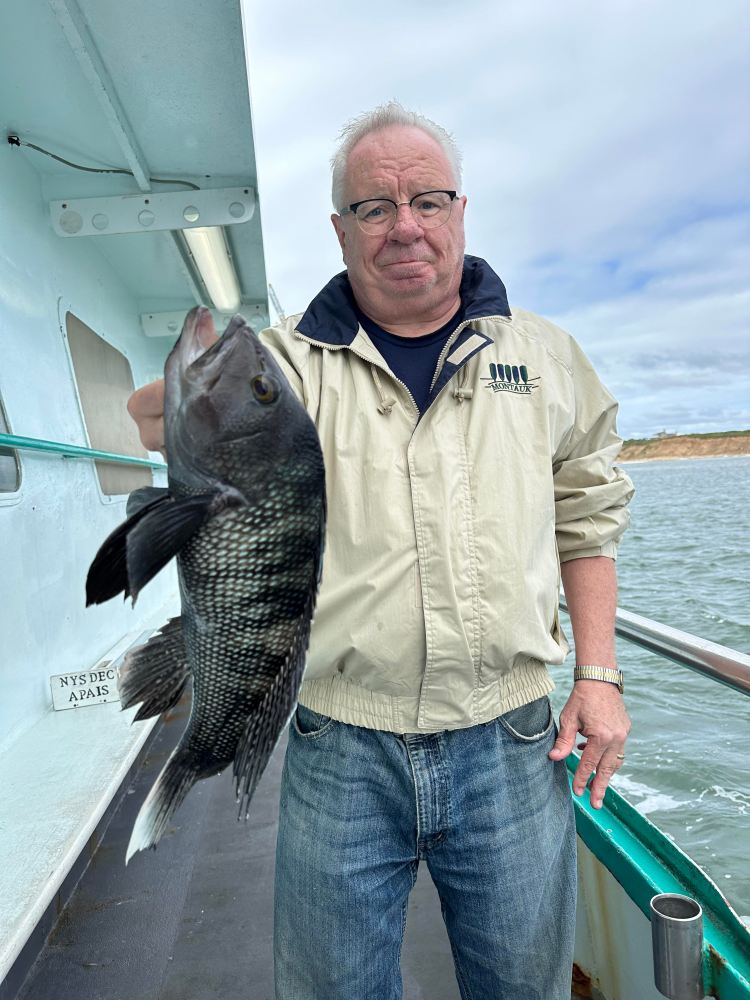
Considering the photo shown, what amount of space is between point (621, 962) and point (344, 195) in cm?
241

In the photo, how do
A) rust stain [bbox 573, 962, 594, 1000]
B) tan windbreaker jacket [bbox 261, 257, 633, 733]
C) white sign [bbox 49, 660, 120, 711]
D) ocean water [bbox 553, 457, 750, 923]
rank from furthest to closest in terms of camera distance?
1. ocean water [bbox 553, 457, 750, 923]
2. white sign [bbox 49, 660, 120, 711]
3. rust stain [bbox 573, 962, 594, 1000]
4. tan windbreaker jacket [bbox 261, 257, 633, 733]

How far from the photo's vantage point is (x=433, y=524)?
65.9 inches

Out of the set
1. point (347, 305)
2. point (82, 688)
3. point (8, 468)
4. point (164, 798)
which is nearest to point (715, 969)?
point (164, 798)

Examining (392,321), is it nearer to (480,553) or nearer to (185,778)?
(480,553)

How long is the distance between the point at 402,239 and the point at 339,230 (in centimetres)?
26

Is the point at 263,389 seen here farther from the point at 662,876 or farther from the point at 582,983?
the point at 582,983

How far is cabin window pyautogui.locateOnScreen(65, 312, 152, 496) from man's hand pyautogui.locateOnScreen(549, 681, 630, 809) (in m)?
3.95

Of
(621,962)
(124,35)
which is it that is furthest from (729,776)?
(124,35)

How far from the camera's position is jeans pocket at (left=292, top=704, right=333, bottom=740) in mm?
1769

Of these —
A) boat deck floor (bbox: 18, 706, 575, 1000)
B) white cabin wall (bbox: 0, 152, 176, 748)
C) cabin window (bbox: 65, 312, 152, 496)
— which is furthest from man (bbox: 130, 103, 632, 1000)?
cabin window (bbox: 65, 312, 152, 496)

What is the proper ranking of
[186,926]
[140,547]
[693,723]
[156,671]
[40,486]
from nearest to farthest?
[140,547] → [156,671] → [186,926] → [40,486] → [693,723]

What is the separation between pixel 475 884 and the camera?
1.80 metres

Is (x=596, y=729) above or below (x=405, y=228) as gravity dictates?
below

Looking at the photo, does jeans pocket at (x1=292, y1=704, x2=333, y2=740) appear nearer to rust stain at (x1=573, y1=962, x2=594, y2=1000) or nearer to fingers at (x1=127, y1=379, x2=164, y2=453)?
fingers at (x1=127, y1=379, x2=164, y2=453)
